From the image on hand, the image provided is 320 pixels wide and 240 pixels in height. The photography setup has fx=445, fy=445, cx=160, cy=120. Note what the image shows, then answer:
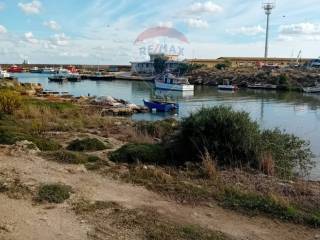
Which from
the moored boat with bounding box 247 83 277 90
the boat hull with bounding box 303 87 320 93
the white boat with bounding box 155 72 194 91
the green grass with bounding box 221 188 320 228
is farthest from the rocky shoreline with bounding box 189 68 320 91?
the green grass with bounding box 221 188 320 228

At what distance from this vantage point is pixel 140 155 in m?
12.6

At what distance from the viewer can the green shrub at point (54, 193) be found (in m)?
8.16

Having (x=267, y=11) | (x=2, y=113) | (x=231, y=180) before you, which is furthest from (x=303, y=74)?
(x=231, y=180)

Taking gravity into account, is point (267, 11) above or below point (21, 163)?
above

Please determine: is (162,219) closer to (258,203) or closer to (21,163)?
(258,203)

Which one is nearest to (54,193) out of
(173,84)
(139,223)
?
(139,223)

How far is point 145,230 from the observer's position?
6.82 metres

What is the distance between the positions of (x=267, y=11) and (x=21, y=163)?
445ft

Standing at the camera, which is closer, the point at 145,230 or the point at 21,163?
the point at 145,230

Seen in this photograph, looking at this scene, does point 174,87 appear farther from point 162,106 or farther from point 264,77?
point 264,77

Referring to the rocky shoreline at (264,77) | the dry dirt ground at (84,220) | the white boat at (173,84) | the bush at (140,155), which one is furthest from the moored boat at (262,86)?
the dry dirt ground at (84,220)

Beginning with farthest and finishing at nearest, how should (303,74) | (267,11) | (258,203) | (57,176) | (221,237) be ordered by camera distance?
(267,11) → (303,74) → (57,176) → (258,203) → (221,237)

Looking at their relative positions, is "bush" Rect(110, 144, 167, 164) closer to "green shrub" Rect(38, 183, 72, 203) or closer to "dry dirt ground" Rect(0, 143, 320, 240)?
"dry dirt ground" Rect(0, 143, 320, 240)

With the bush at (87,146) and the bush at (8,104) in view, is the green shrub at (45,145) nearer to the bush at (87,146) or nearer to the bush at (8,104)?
the bush at (87,146)
